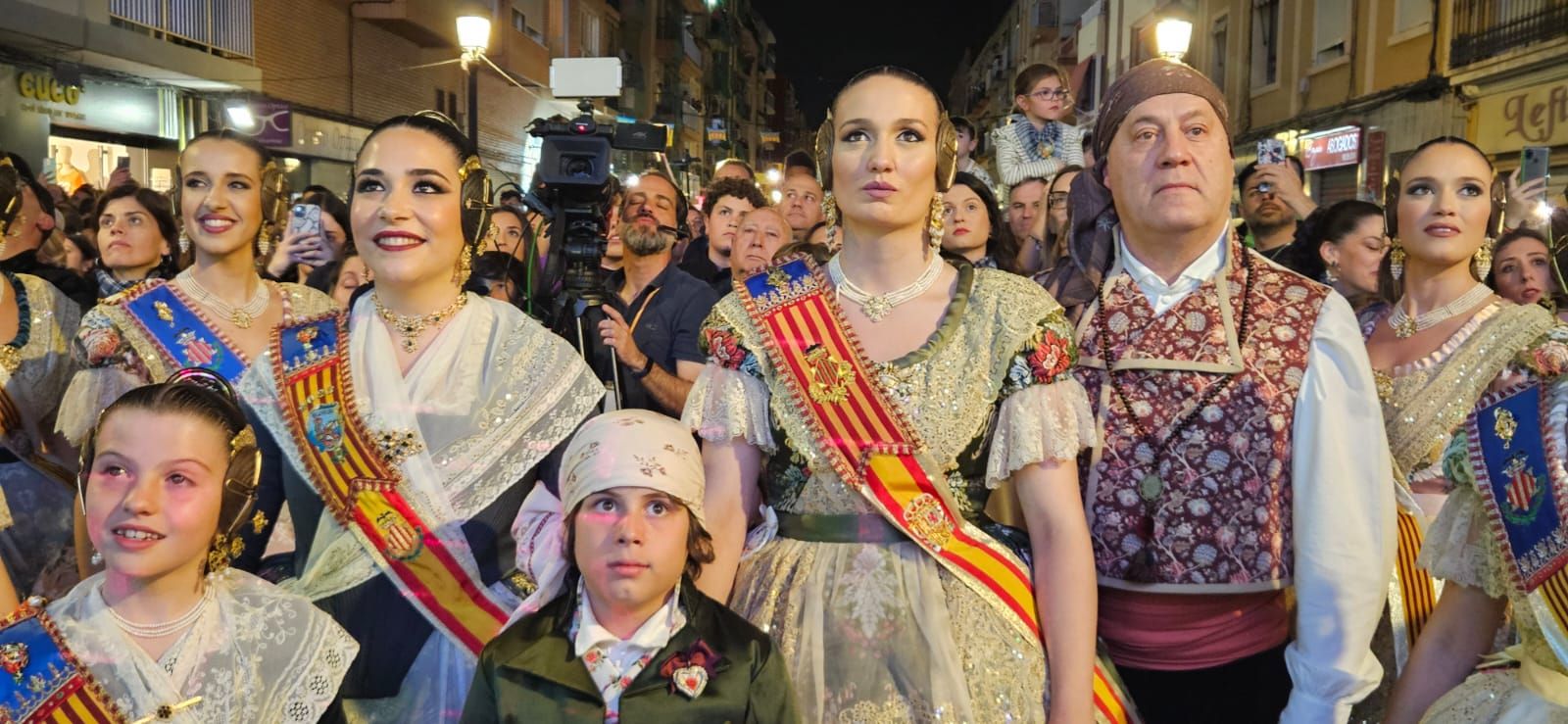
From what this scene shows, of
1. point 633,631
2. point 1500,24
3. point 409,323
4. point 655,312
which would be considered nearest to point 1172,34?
point 1500,24

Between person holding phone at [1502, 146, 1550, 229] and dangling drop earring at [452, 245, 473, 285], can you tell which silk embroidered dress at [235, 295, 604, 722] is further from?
person holding phone at [1502, 146, 1550, 229]

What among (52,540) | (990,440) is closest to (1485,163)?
(990,440)

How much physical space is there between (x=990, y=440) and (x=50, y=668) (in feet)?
5.67

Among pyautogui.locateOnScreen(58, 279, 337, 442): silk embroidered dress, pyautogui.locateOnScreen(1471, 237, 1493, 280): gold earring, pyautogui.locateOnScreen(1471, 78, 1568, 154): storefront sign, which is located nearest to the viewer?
pyautogui.locateOnScreen(58, 279, 337, 442): silk embroidered dress

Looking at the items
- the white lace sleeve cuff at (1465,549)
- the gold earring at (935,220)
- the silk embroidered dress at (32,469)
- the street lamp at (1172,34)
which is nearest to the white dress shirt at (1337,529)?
the white lace sleeve cuff at (1465,549)

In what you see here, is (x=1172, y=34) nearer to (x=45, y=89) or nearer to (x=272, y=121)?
(x=45, y=89)

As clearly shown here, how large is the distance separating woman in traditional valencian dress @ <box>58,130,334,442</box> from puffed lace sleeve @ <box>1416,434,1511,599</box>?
114 inches

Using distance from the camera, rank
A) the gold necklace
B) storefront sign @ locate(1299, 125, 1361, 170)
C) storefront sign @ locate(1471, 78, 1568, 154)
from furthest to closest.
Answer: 1. storefront sign @ locate(1299, 125, 1361, 170)
2. storefront sign @ locate(1471, 78, 1568, 154)
3. the gold necklace

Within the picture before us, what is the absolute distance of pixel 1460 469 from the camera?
99.8 inches

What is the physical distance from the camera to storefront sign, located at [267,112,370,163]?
51.6 ft

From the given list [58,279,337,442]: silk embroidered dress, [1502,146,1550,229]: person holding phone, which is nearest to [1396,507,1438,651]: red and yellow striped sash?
[1502,146,1550,229]: person holding phone

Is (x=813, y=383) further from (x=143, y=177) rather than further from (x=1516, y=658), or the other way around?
(x=143, y=177)

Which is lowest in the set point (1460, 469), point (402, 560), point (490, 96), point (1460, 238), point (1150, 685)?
point (1150, 685)

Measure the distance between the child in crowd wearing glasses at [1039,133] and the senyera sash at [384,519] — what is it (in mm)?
4990
